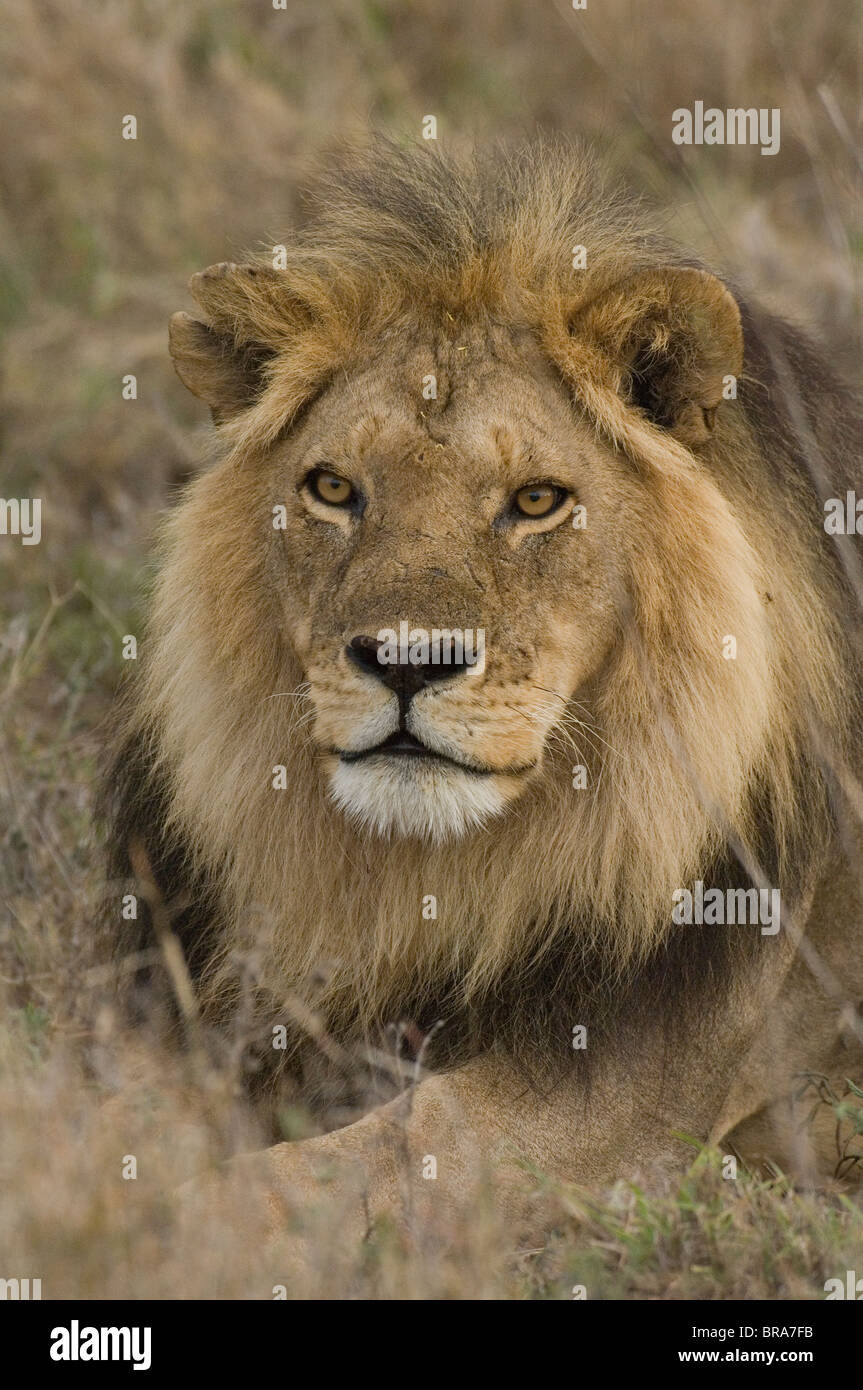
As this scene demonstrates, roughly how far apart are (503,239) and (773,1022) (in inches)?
76.6

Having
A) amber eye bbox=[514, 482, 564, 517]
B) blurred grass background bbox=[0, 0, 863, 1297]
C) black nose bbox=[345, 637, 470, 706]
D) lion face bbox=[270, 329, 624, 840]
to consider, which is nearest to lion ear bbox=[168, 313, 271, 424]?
lion face bbox=[270, 329, 624, 840]

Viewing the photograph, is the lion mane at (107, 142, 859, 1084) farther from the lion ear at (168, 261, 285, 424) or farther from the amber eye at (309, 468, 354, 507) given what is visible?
the amber eye at (309, 468, 354, 507)

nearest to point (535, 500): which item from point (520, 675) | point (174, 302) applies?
point (520, 675)

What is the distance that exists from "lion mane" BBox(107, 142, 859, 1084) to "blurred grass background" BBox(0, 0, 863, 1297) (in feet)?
1.32

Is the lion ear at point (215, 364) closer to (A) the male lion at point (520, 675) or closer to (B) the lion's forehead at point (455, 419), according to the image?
(A) the male lion at point (520, 675)

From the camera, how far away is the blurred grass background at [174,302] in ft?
11.7

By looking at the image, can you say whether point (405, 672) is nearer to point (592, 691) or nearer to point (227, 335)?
point (592, 691)

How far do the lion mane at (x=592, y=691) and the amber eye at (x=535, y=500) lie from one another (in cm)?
23

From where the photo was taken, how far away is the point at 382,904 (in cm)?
428

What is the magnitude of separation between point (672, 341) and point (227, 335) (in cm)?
107

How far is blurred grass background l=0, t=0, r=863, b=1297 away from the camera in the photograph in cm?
357

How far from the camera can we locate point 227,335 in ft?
14.4

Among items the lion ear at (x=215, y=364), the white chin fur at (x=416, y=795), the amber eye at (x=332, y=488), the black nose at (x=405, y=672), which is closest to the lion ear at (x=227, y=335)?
the lion ear at (x=215, y=364)
